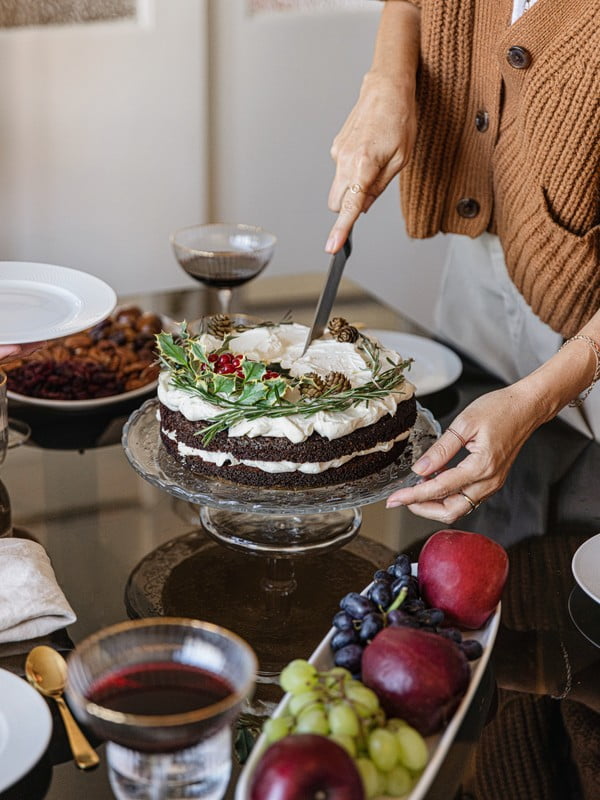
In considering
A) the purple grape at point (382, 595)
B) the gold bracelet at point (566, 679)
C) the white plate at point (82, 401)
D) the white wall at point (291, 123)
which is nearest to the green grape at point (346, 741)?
the purple grape at point (382, 595)

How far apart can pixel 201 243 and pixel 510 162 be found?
1.95 ft

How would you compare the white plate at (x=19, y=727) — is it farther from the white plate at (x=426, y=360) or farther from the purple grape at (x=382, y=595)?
the white plate at (x=426, y=360)

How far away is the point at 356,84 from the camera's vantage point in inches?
136

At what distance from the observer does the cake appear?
1.27 m

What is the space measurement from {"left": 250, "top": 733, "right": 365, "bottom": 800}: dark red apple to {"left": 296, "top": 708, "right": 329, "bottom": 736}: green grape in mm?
44

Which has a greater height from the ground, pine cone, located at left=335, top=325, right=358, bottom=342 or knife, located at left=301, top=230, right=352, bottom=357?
knife, located at left=301, top=230, right=352, bottom=357

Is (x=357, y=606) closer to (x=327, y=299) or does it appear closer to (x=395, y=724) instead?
(x=395, y=724)

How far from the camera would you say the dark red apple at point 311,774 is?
2.50ft

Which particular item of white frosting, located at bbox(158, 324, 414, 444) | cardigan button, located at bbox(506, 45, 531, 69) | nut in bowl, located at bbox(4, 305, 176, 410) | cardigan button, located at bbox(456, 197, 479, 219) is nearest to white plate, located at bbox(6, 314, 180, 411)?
nut in bowl, located at bbox(4, 305, 176, 410)

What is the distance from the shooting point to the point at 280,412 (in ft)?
4.13

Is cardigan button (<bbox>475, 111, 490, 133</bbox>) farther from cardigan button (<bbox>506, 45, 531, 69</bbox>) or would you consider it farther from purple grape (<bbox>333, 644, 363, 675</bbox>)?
purple grape (<bbox>333, 644, 363, 675</bbox>)

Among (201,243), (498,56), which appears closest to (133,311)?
(201,243)

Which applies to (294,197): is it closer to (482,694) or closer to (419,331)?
(419,331)

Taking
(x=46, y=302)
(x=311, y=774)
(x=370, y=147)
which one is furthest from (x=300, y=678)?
(x=370, y=147)
